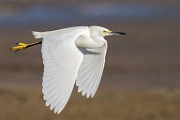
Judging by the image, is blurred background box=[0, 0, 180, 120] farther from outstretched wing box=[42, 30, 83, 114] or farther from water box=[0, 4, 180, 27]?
outstretched wing box=[42, 30, 83, 114]

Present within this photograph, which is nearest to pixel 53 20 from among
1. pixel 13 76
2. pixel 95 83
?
pixel 13 76

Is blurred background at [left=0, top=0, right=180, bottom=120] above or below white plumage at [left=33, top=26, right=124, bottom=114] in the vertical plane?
below

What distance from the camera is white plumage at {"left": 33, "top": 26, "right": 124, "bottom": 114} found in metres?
5.92

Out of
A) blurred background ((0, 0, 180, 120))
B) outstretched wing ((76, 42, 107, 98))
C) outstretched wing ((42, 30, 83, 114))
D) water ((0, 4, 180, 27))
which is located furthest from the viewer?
water ((0, 4, 180, 27))

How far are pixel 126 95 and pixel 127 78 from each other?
205 centimetres

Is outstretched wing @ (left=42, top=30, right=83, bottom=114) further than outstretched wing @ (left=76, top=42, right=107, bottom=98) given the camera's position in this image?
No

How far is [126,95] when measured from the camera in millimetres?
11578

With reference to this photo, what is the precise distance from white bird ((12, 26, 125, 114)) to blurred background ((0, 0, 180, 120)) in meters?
3.18

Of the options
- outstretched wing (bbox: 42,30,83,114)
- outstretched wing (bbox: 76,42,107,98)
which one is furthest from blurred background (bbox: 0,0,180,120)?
outstretched wing (bbox: 42,30,83,114)

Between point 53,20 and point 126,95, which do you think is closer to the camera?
point 126,95

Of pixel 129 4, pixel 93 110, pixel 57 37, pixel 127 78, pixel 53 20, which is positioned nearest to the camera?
pixel 57 37

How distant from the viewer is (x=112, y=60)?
49.5 ft

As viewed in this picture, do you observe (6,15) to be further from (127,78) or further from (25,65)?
(127,78)

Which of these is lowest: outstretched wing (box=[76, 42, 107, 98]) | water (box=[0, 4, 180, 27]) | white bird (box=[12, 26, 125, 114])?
water (box=[0, 4, 180, 27])
